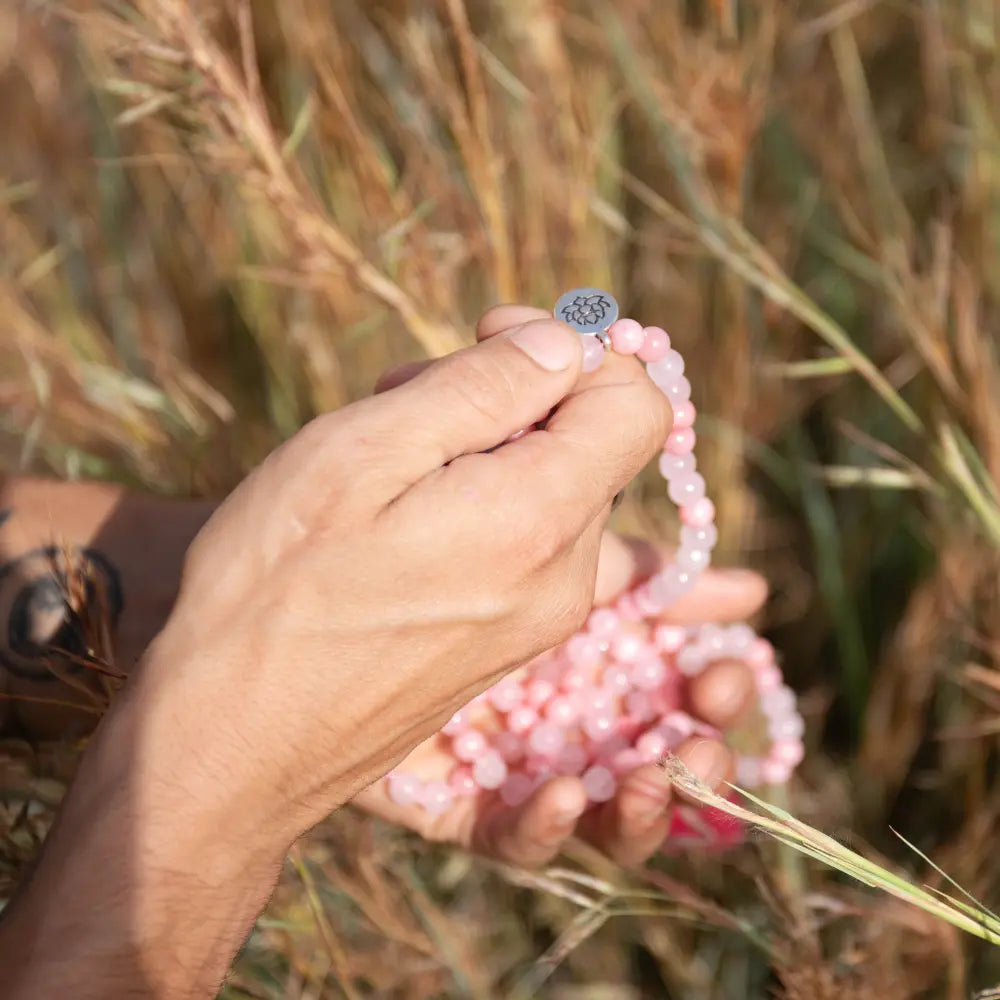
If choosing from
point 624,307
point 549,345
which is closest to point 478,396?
point 549,345

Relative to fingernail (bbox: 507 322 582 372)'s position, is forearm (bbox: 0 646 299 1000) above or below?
below

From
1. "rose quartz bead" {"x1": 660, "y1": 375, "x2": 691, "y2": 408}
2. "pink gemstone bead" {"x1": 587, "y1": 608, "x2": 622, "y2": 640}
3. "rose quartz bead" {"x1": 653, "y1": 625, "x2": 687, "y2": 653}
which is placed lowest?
"rose quartz bead" {"x1": 653, "y1": 625, "x2": 687, "y2": 653}

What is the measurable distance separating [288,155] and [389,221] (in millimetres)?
172

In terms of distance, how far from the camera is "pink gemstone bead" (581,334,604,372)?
894 mm

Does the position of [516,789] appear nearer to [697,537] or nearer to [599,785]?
[599,785]

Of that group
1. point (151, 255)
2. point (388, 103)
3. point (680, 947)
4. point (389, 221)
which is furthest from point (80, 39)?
point (680, 947)

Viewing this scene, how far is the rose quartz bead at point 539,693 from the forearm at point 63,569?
0.41 metres

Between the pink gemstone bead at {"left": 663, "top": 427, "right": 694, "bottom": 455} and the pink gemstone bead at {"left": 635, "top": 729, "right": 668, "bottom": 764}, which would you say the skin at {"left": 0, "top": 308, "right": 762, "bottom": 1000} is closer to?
the pink gemstone bead at {"left": 663, "top": 427, "right": 694, "bottom": 455}

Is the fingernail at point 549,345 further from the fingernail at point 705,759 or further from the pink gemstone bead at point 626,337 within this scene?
the fingernail at point 705,759

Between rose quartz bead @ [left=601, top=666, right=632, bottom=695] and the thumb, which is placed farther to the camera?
rose quartz bead @ [left=601, top=666, right=632, bottom=695]

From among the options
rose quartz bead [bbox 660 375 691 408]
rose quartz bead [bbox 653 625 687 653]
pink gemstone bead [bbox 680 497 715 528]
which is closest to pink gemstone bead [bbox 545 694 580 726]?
rose quartz bead [bbox 653 625 687 653]

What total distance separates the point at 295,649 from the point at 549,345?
0.95 ft

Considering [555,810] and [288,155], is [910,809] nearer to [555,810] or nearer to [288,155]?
[555,810]

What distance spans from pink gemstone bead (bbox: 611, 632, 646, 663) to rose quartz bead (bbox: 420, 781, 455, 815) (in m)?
0.23
